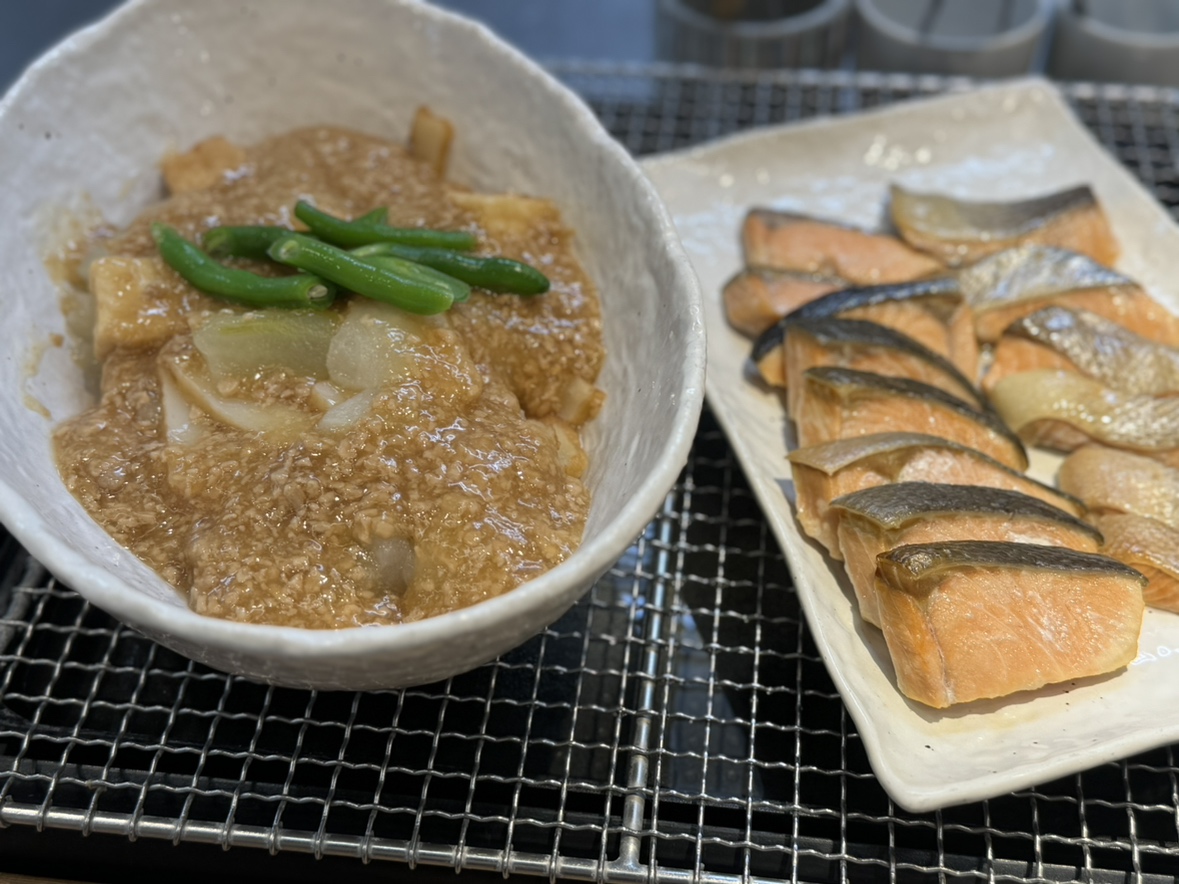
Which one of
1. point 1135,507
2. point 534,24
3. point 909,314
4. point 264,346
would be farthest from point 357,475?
point 534,24

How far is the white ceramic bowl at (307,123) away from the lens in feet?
5.37

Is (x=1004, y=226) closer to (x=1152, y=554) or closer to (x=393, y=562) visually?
(x=1152, y=554)

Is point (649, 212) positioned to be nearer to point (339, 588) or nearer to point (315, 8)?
point (339, 588)

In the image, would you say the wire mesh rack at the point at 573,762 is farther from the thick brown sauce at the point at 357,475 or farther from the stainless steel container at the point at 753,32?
the stainless steel container at the point at 753,32

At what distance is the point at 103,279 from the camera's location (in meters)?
2.21

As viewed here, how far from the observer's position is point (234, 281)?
2172 millimetres

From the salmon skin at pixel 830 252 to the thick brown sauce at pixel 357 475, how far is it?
0.91 m

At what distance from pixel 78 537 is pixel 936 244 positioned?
2.42m

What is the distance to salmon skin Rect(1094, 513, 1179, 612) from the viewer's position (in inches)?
86.4

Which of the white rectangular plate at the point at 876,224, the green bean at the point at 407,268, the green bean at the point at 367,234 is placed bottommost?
the white rectangular plate at the point at 876,224

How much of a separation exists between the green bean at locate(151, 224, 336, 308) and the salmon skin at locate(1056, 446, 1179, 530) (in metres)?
1.75

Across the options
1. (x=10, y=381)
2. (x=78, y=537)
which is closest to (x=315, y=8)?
(x=10, y=381)

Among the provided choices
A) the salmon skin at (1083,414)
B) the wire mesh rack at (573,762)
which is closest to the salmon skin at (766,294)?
the salmon skin at (1083,414)

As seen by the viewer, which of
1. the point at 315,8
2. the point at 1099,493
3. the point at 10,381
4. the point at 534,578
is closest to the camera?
the point at 534,578
